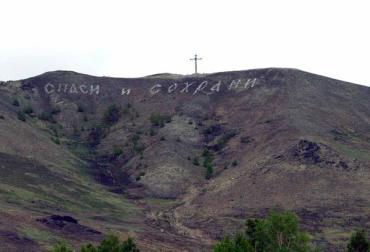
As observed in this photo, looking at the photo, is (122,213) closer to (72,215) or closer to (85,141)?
(72,215)

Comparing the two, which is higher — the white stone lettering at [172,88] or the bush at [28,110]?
the white stone lettering at [172,88]

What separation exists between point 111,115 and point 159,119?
906 cm

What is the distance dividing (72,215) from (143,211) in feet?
34.0

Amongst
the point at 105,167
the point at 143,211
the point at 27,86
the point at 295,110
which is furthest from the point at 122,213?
the point at 27,86

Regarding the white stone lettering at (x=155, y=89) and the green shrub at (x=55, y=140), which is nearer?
the green shrub at (x=55, y=140)

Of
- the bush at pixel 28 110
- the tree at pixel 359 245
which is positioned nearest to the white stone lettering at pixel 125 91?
the bush at pixel 28 110

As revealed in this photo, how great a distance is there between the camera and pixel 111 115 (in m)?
109

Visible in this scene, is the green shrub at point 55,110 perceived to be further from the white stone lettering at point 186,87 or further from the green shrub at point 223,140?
the green shrub at point 223,140

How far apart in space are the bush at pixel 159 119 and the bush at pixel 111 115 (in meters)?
6.33

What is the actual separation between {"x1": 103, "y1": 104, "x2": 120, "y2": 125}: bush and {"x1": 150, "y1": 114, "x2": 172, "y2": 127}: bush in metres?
6.33

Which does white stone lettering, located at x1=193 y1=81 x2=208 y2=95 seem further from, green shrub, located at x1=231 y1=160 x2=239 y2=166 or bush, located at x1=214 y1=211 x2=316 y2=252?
bush, located at x1=214 y1=211 x2=316 y2=252

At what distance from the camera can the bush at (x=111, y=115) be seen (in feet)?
355

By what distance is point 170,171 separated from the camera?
87.4 meters

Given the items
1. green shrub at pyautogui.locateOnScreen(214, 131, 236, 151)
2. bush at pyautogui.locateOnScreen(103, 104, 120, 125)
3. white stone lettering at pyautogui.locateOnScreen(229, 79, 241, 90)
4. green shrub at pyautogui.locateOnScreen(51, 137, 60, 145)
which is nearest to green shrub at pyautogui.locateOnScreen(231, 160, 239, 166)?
green shrub at pyautogui.locateOnScreen(214, 131, 236, 151)
